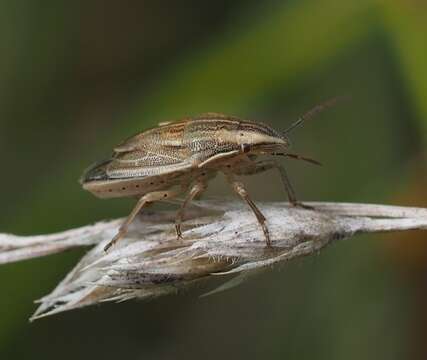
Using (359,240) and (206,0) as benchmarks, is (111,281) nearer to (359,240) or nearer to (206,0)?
(359,240)

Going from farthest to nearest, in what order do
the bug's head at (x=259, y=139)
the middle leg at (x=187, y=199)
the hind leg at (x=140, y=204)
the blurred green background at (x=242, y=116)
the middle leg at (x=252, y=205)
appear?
the blurred green background at (x=242, y=116) → the bug's head at (x=259, y=139) → the hind leg at (x=140, y=204) → the middle leg at (x=187, y=199) → the middle leg at (x=252, y=205)

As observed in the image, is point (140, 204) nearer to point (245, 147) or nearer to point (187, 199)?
point (187, 199)

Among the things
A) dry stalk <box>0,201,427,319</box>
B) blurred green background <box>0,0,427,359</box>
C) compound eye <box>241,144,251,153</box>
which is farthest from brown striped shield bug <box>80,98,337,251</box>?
blurred green background <box>0,0,427,359</box>

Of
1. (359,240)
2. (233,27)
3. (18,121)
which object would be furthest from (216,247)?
(18,121)

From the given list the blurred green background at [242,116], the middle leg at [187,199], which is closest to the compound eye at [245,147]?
the middle leg at [187,199]

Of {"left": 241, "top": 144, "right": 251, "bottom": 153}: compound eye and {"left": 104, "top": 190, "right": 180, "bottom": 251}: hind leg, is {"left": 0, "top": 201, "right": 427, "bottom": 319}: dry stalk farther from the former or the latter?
{"left": 241, "top": 144, "right": 251, "bottom": 153}: compound eye

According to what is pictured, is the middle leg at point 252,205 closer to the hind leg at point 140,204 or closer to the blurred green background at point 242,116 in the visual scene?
the hind leg at point 140,204
